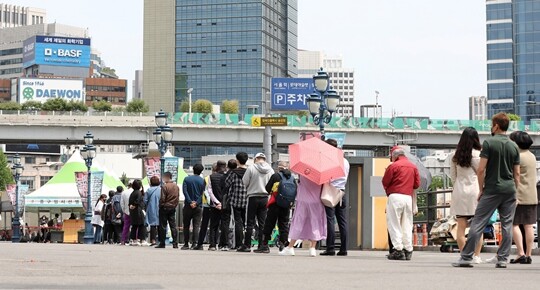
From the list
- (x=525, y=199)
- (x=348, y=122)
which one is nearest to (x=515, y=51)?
(x=348, y=122)

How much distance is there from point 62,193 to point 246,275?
123 feet

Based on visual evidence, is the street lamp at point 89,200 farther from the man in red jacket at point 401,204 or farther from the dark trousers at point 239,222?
the man in red jacket at point 401,204

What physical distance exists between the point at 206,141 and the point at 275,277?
80.8 metres

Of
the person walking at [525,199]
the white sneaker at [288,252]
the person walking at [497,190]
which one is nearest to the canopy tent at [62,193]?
the white sneaker at [288,252]

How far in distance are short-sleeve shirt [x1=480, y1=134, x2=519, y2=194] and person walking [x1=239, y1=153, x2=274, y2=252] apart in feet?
22.0

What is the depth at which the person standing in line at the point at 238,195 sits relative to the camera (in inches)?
872

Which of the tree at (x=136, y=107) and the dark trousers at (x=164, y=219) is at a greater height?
the tree at (x=136, y=107)

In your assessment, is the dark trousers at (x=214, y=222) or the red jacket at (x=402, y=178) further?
the dark trousers at (x=214, y=222)

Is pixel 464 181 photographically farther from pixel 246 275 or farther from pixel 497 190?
pixel 246 275

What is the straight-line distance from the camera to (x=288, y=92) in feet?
204

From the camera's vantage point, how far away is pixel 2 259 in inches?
609

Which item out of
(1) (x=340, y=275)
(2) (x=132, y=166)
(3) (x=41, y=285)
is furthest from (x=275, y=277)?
(2) (x=132, y=166)

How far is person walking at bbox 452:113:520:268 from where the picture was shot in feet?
49.1

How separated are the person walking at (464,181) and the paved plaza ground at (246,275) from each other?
912 mm
